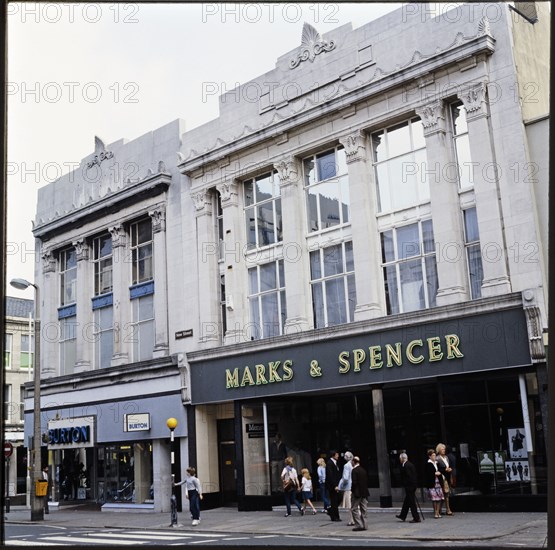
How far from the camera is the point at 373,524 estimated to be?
19.1m

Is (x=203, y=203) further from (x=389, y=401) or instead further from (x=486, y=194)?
(x=486, y=194)

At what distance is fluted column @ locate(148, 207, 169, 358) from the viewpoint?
95.1ft

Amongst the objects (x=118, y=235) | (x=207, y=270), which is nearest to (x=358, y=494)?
(x=207, y=270)

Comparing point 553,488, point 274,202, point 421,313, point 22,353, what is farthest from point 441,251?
point 22,353

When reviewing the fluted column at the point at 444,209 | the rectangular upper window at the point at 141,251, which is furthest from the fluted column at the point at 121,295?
the fluted column at the point at 444,209

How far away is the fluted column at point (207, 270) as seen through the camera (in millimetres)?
27531

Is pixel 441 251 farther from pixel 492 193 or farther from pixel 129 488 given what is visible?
pixel 129 488

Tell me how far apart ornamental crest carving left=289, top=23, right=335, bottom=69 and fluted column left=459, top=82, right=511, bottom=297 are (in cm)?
558

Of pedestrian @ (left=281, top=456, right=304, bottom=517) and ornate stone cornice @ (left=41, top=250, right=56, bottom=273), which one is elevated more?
ornate stone cornice @ (left=41, top=250, right=56, bottom=273)

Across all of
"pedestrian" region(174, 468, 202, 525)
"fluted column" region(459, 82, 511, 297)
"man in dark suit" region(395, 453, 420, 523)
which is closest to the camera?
"man in dark suit" region(395, 453, 420, 523)

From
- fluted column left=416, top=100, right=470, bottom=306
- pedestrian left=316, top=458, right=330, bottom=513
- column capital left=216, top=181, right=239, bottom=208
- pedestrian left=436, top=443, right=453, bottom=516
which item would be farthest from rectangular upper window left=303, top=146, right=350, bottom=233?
pedestrian left=436, top=443, right=453, bottom=516

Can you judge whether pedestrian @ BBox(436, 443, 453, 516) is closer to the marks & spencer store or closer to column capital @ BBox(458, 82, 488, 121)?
the marks & spencer store

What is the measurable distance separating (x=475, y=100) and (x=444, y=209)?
119 inches

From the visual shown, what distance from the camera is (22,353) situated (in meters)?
50.0
